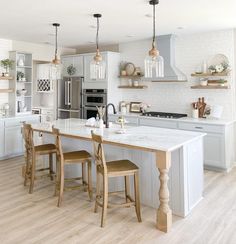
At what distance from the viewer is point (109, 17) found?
4.34 m

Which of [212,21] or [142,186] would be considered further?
[212,21]

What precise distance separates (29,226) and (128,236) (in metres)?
1.10

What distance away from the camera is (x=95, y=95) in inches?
266

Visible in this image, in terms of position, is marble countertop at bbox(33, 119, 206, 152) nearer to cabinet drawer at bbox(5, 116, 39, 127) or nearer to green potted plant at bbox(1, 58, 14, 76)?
cabinet drawer at bbox(5, 116, 39, 127)

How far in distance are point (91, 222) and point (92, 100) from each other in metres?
4.10

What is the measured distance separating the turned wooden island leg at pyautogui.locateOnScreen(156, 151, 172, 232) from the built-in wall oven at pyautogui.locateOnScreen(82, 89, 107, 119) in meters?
3.90

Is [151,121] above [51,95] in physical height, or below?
below

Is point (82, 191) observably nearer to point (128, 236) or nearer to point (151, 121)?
point (128, 236)

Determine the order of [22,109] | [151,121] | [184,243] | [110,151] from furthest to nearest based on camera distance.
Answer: [22,109], [151,121], [110,151], [184,243]

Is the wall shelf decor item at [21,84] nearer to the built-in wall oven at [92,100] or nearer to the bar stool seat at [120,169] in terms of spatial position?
the built-in wall oven at [92,100]

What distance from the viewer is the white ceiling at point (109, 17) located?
370 centimetres

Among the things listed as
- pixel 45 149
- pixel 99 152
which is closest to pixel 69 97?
pixel 45 149

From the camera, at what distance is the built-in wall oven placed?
6.65 metres

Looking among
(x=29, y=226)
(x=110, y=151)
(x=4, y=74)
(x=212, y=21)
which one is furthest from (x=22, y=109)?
(x=212, y=21)
